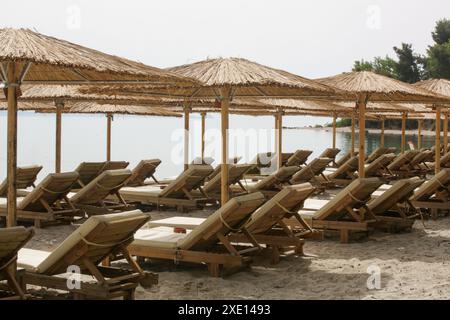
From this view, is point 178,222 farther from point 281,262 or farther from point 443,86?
point 443,86

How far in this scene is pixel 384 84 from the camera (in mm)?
7805

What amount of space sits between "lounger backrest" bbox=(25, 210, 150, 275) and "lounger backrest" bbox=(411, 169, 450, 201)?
490 cm

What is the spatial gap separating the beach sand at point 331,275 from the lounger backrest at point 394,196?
396 millimetres

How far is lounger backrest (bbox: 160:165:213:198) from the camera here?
9.23m

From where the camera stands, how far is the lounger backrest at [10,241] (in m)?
3.84

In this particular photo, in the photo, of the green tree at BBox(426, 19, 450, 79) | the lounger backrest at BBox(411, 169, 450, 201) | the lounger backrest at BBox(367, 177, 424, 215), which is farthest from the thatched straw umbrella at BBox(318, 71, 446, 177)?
the green tree at BBox(426, 19, 450, 79)

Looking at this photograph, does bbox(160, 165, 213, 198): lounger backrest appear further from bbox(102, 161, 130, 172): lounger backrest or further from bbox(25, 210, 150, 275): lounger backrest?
bbox(25, 210, 150, 275): lounger backrest

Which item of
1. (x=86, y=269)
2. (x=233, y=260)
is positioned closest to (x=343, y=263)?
(x=233, y=260)

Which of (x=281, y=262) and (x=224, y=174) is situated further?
(x=224, y=174)

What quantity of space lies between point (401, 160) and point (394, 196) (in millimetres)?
6660

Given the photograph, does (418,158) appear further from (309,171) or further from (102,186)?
(102,186)

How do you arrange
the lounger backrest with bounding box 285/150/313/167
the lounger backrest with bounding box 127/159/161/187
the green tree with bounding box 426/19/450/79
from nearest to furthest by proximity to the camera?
the lounger backrest with bounding box 127/159/161/187, the lounger backrest with bounding box 285/150/313/167, the green tree with bounding box 426/19/450/79

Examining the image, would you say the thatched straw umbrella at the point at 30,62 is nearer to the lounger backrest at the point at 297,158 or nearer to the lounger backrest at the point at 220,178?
the lounger backrest at the point at 220,178

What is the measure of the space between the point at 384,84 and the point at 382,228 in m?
1.67
